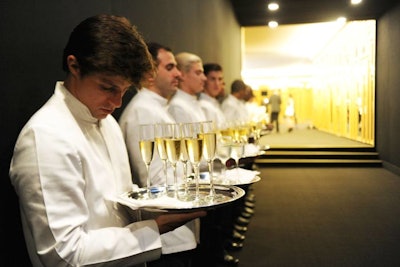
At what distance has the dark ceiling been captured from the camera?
8.27m

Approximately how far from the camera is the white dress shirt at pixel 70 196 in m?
1.06

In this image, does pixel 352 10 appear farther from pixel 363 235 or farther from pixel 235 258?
pixel 235 258

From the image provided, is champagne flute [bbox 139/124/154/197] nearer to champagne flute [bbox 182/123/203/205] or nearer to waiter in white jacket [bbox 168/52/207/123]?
champagne flute [bbox 182/123/203/205]

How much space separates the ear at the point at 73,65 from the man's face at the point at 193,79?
2.02 m

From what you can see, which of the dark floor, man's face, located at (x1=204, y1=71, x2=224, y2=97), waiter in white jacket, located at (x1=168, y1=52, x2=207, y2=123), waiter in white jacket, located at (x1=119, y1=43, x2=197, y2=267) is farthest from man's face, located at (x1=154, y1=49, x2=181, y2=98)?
the dark floor

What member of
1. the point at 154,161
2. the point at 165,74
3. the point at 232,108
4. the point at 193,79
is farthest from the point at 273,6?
the point at 154,161

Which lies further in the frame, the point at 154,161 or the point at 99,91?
the point at 154,161

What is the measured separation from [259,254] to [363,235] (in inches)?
45.6

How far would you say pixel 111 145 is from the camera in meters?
1.49

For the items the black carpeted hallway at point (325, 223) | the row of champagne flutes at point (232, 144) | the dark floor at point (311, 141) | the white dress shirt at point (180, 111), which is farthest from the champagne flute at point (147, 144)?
the dark floor at point (311, 141)

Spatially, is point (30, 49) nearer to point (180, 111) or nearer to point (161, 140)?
point (161, 140)

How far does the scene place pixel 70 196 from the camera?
1.11 meters

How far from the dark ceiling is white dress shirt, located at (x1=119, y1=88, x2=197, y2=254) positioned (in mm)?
6807

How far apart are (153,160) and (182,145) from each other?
0.67m
